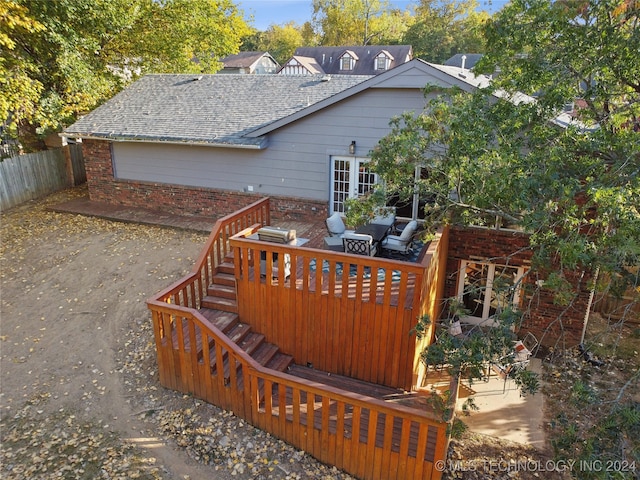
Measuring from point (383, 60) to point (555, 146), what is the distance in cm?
3979

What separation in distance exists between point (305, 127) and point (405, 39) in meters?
50.9

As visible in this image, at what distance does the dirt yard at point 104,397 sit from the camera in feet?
18.4

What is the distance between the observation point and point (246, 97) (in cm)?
1411

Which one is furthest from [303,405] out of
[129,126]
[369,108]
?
[129,126]

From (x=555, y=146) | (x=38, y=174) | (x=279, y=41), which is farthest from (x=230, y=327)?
(x=279, y=41)

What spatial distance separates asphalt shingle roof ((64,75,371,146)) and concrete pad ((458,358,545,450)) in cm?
833

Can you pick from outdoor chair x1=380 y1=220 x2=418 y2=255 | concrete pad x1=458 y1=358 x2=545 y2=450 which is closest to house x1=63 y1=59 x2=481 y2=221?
outdoor chair x1=380 y1=220 x2=418 y2=255

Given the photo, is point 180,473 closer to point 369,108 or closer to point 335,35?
point 369,108

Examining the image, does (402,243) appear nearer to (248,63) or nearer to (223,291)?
(223,291)

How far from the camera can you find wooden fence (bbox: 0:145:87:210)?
15273mm

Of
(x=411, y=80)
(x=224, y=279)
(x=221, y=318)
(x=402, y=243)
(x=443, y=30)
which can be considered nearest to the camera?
(x=221, y=318)

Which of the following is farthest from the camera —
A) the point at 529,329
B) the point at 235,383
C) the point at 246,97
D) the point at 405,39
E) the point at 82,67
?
the point at 405,39

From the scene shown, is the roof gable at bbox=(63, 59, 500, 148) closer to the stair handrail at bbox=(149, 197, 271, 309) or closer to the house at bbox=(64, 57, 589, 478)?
the house at bbox=(64, 57, 589, 478)

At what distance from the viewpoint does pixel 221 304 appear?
25.2ft
